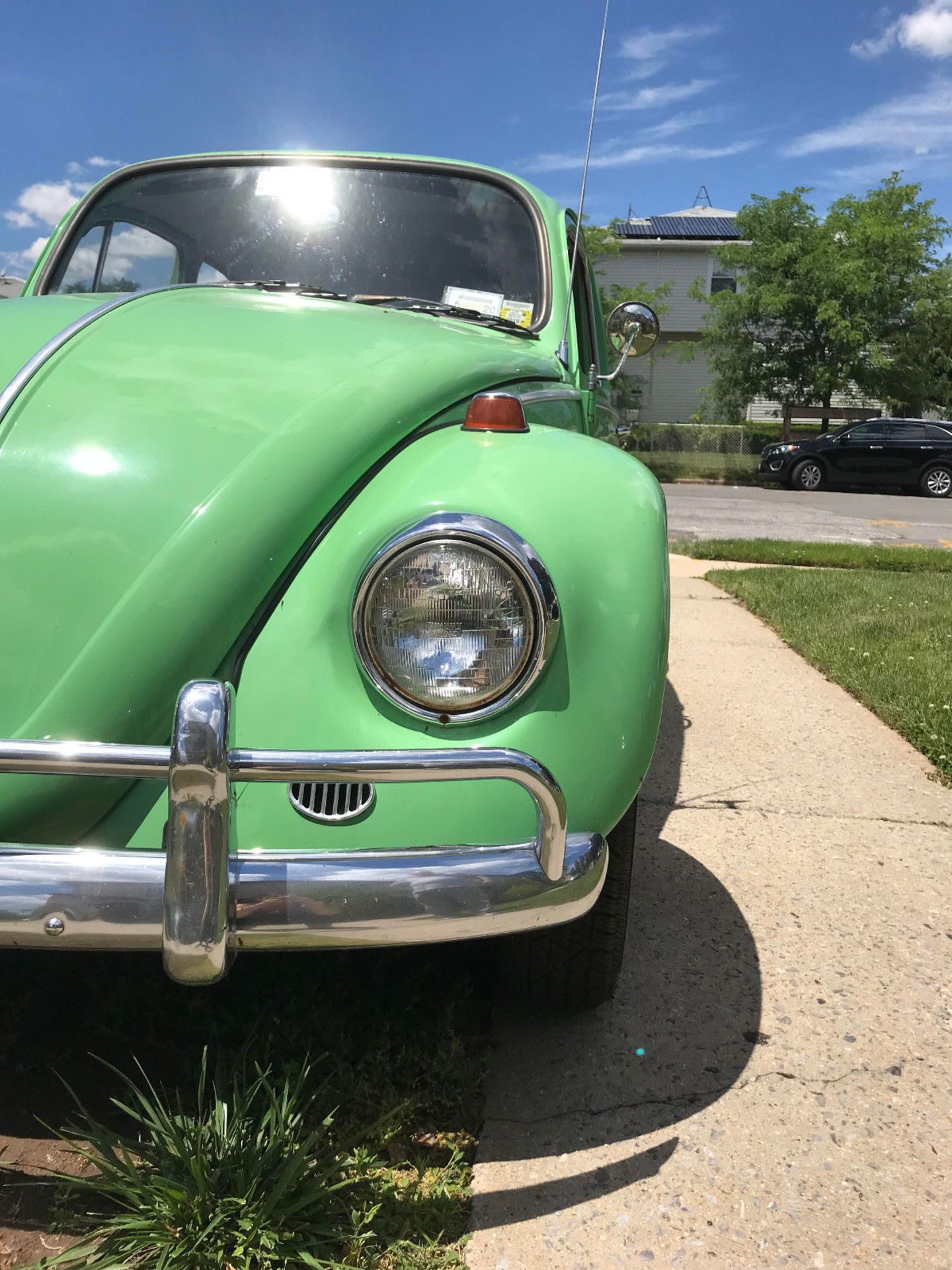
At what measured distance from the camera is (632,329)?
11.4 ft

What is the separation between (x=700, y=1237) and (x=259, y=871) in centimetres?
89

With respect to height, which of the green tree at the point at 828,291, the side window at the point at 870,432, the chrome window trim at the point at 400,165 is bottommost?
the chrome window trim at the point at 400,165

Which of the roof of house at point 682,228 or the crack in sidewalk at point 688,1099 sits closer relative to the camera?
the crack in sidewalk at point 688,1099

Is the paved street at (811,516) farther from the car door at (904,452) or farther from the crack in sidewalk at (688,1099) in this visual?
the crack in sidewalk at (688,1099)

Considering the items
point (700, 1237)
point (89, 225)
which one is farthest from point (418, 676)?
point (89, 225)

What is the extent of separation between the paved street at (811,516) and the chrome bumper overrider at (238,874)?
9.76m

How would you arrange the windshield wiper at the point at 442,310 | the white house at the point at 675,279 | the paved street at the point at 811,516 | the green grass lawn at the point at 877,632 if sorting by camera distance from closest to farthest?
the windshield wiper at the point at 442,310
the green grass lawn at the point at 877,632
the paved street at the point at 811,516
the white house at the point at 675,279

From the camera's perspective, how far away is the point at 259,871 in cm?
128

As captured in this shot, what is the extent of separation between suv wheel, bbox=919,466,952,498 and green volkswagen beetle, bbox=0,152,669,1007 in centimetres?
1842

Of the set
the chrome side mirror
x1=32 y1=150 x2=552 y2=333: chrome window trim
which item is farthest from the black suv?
x1=32 y1=150 x2=552 y2=333: chrome window trim

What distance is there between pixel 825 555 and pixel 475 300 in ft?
22.9

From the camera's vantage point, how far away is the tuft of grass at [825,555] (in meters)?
8.84

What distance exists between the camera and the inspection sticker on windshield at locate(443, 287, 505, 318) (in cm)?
283

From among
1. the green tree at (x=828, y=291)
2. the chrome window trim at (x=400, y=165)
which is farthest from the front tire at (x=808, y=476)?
the chrome window trim at (x=400, y=165)
